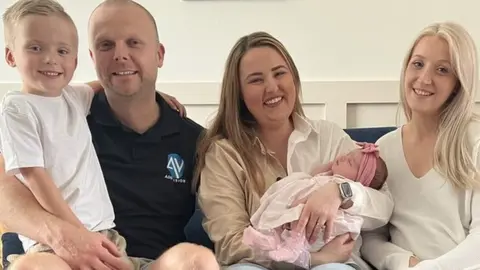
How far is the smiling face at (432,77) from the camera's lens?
186 centimetres

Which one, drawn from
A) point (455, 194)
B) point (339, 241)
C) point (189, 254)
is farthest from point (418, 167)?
point (189, 254)

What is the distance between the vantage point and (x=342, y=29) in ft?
8.75

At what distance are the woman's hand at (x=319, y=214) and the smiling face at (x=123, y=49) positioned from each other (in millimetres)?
626

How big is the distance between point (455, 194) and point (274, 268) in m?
0.56

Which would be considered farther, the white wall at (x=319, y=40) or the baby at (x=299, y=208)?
the white wall at (x=319, y=40)

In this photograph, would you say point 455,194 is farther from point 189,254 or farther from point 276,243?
point 189,254

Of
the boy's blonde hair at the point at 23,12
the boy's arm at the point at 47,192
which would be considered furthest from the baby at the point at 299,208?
the boy's blonde hair at the point at 23,12

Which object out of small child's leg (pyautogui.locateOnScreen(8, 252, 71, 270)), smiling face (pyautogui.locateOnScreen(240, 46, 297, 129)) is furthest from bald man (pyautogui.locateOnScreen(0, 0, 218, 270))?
small child's leg (pyautogui.locateOnScreen(8, 252, 71, 270))

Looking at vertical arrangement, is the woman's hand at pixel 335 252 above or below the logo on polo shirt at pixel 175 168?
below

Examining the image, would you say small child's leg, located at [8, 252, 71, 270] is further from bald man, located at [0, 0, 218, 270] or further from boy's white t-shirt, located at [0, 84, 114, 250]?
bald man, located at [0, 0, 218, 270]

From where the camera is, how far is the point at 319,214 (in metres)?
1.69

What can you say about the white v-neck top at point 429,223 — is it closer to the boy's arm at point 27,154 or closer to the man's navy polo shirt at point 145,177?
the man's navy polo shirt at point 145,177

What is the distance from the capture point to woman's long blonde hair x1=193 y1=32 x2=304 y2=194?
1.96 meters

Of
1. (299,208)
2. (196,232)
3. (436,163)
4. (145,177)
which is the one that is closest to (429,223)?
(436,163)
